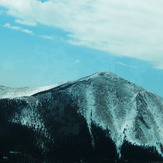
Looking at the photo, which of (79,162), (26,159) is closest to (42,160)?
(26,159)

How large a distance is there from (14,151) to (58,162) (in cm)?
3382

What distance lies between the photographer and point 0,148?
196m

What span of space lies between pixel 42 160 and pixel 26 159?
11.7m

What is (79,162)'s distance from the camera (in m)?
Result: 199

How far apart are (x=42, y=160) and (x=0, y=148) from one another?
32058 millimetres

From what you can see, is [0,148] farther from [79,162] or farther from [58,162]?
[79,162]

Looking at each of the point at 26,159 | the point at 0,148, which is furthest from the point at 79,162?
the point at 0,148

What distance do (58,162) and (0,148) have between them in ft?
144

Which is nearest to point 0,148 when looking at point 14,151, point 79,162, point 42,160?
point 14,151

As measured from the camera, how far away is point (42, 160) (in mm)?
197500

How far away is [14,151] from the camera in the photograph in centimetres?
19900

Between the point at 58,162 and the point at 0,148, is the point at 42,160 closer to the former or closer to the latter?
the point at 58,162

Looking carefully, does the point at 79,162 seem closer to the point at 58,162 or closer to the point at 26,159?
the point at 58,162

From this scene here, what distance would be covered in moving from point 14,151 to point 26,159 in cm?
1173
